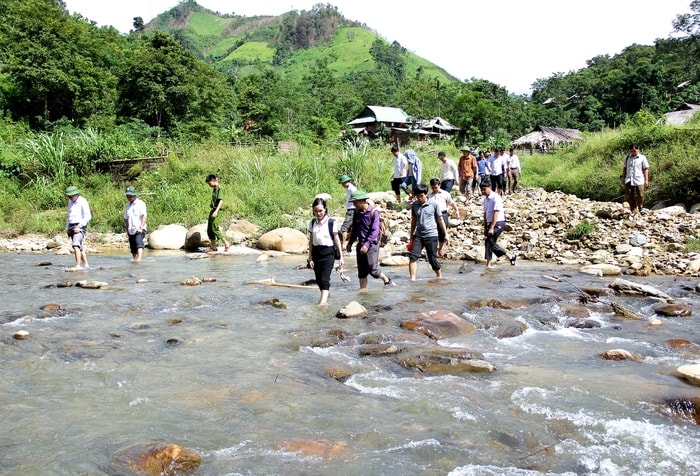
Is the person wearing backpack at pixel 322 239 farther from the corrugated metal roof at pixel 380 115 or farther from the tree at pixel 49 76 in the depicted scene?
the corrugated metal roof at pixel 380 115

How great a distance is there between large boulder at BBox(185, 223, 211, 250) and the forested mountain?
11.8 meters

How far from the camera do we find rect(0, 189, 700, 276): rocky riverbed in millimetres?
11586

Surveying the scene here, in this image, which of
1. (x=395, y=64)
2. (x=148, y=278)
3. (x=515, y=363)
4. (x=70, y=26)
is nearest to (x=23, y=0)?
(x=70, y=26)

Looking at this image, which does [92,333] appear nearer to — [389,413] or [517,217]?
[389,413]

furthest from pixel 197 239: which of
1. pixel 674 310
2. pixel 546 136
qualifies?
pixel 546 136

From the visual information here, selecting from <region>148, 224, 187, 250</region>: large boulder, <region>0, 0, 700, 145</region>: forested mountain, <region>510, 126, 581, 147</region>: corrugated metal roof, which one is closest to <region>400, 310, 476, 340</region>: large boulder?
<region>148, 224, 187, 250</region>: large boulder

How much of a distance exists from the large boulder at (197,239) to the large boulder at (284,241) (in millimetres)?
1483

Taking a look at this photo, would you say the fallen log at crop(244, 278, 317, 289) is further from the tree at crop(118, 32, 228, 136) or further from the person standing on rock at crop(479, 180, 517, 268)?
the tree at crop(118, 32, 228, 136)

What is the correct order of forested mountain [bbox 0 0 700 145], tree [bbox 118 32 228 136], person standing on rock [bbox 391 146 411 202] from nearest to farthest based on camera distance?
1. person standing on rock [bbox 391 146 411 202]
2. forested mountain [bbox 0 0 700 145]
3. tree [bbox 118 32 228 136]

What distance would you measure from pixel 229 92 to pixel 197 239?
34027mm

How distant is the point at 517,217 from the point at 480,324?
27.5 feet

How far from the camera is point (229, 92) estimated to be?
4694cm

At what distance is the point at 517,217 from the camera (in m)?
15.2

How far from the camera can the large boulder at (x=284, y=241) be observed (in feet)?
48.2
